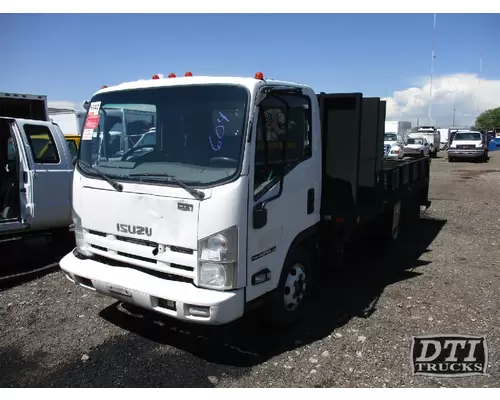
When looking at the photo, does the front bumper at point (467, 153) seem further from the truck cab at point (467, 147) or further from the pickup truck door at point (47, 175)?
the pickup truck door at point (47, 175)

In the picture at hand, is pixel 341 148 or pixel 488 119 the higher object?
pixel 488 119

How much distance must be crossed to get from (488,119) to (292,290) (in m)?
111

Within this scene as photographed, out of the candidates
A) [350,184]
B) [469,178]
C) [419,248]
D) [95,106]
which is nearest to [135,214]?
[95,106]

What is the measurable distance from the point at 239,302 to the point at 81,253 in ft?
5.80

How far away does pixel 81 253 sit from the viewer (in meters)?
4.18

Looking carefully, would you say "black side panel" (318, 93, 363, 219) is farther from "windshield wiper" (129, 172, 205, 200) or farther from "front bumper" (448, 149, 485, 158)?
"front bumper" (448, 149, 485, 158)

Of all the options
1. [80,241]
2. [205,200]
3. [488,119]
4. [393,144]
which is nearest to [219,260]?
[205,200]

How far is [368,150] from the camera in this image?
210 inches

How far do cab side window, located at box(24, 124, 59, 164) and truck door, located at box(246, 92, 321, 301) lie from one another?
3880mm

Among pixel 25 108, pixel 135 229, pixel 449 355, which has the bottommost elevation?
pixel 449 355

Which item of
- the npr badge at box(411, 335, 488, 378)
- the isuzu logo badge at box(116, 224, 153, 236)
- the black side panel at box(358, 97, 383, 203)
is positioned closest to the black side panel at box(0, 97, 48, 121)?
the isuzu logo badge at box(116, 224, 153, 236)

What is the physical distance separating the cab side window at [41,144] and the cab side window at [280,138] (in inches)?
152

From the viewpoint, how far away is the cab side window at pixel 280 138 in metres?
3.58

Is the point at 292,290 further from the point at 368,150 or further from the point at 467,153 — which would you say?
the point at 467,153
